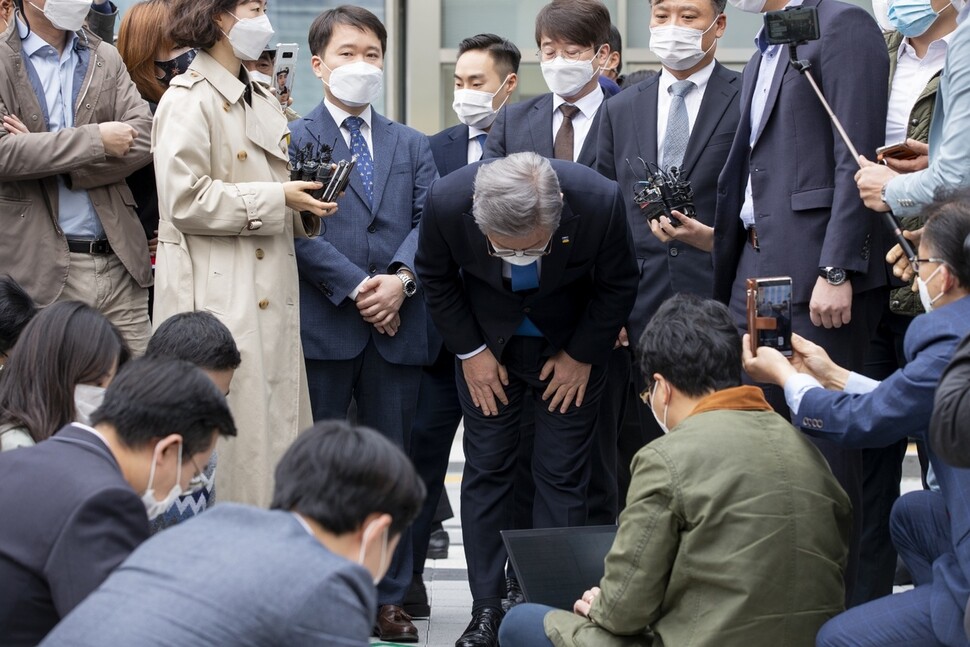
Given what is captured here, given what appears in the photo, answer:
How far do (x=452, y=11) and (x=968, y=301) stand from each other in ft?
25.4

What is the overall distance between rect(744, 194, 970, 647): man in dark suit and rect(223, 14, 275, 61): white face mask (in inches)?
88.8

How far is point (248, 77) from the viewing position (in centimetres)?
459

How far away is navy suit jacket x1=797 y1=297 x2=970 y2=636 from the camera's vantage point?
294 cm

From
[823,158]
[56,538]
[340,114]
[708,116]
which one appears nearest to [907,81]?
[823,158]

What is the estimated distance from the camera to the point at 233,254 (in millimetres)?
4398

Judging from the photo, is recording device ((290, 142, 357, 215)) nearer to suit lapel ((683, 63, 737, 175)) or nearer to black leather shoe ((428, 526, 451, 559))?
suit lapel ((683, 63, 737, 175))

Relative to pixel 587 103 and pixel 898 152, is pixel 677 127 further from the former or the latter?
pixel 898 152

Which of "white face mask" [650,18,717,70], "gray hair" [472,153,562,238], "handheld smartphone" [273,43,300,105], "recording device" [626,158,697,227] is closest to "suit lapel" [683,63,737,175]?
"white face mask" [650,18,717,70]

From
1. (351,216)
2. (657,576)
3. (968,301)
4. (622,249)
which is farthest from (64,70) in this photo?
(968,301)

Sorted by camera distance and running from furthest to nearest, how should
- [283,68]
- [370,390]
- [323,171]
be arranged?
[283,68], [370,390], [323,171]

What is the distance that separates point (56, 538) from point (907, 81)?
3.13 meters

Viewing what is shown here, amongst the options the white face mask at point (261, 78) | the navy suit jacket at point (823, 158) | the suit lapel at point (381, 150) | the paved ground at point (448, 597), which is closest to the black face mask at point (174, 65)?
the white face mask at point (261, 78)

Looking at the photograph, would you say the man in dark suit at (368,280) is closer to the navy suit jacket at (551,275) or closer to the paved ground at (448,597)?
the paved ground at (448,597)

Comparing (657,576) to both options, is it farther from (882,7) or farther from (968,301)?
(882,7)
